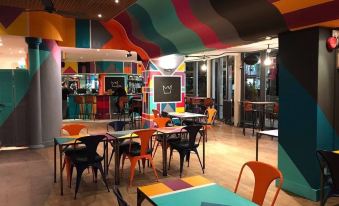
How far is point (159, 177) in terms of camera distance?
5.04 m

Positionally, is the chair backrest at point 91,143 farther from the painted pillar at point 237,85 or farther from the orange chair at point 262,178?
the painted pillar at point 237,85

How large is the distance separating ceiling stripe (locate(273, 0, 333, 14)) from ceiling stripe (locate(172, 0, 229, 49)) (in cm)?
170

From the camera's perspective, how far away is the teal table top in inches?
82.5

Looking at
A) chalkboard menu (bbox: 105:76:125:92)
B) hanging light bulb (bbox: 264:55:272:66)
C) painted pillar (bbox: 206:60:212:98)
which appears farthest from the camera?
chalkboard menu (bbox: 105:76:125:92)

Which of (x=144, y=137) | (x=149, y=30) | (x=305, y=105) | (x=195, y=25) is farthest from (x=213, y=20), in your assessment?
(x=149, y=30)

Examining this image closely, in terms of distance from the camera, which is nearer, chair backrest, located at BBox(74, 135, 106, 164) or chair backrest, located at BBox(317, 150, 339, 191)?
chair backrest, located at BBox(317, 150, 339, 191)

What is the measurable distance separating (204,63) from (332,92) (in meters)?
9.10

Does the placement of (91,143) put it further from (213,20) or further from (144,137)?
(213,20)

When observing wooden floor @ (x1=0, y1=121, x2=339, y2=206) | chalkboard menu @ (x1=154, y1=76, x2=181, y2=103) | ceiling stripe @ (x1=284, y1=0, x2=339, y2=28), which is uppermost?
ceiling stripe @ (x1=284, y1=0, x2=339, y2=28)

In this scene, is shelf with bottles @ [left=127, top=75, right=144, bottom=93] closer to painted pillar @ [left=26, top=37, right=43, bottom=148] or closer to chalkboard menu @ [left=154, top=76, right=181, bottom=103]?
chalkboard menu @ [left=154, top=76, right=181, bottom=103]

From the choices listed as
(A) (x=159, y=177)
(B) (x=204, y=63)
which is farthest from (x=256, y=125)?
(A) (x=159, y=177)

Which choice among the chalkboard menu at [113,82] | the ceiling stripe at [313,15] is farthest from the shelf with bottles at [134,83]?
the ceiling stripe at [313,15]

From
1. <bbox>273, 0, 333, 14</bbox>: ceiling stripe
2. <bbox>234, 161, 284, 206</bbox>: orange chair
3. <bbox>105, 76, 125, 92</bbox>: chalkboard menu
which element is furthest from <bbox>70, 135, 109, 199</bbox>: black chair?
<bbox>105, 76, 125, 92</bbox>: chalkboard menu

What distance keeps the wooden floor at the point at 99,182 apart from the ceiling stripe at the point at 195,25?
241cm
